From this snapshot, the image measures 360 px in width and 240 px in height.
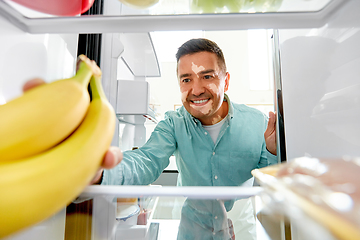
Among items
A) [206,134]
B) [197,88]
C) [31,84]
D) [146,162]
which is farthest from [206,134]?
[31,84]

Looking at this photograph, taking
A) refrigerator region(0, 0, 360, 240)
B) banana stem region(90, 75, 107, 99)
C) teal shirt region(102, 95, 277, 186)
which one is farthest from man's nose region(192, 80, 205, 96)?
banana stem region(90, 75, 107, 99)

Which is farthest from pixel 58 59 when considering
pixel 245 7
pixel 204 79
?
pixel 204 79

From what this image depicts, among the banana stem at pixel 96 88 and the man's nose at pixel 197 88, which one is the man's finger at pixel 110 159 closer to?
the banana stem at pixel 96 88

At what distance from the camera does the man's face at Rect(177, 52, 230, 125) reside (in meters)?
0.85

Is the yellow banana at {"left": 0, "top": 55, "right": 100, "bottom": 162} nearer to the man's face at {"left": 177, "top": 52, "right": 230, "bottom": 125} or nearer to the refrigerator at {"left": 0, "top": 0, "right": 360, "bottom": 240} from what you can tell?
the refrigerator at {"left": 0, "top": 0, "right": 360, "bottom": 240}

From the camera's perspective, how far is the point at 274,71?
1.64 ft

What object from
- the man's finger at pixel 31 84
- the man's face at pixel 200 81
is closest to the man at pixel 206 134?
the man's face at pixel 200 81

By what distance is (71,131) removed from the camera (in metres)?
0.25

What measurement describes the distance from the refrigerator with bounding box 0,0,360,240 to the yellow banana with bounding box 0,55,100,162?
0.40 ft

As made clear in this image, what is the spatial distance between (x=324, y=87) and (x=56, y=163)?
1.60ft

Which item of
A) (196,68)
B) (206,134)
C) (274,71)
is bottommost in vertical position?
(206,134)

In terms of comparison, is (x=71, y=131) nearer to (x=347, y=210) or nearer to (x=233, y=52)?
(x=347, y=210)

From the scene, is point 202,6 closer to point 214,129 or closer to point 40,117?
point 40,117

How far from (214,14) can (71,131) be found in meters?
0.31
